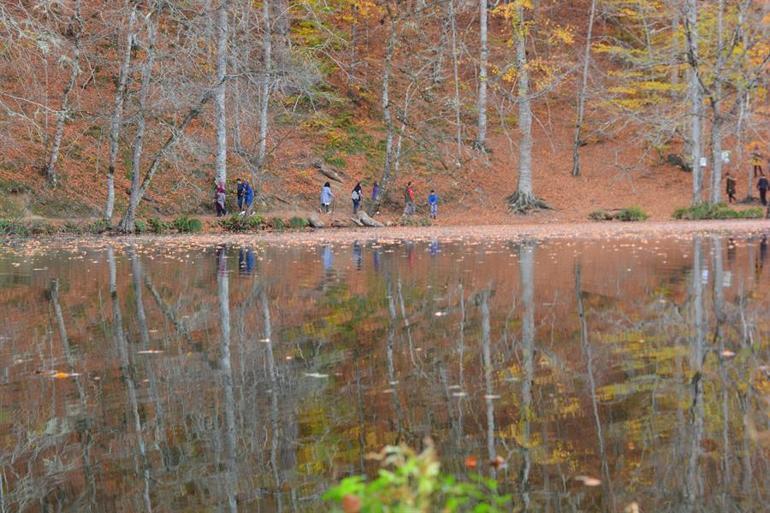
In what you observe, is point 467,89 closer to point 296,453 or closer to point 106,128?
point 106,128

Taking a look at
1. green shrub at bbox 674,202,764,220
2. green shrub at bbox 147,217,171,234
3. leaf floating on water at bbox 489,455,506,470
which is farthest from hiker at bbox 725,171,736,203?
leaf floating on water at bbox 489,455,506,470

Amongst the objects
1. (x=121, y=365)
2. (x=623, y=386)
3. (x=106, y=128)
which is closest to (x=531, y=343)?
(x=623, y=386)

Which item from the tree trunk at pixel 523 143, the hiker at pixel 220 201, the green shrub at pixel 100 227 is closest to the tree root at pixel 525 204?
the tree trunk at pixel 523 143

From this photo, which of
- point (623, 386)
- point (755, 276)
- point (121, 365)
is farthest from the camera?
point (755, 276)

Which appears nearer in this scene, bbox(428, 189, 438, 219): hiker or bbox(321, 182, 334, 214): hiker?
bbox(321, 182, 334, 214): hiker

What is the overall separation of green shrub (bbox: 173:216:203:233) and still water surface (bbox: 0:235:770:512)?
742 inches

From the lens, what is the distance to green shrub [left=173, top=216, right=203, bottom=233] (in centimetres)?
3384

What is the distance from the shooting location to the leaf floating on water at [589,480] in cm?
502

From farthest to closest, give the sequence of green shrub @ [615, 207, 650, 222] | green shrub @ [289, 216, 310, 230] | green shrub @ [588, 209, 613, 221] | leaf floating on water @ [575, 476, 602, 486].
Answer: green shrub @ [588, 209, 613, 221] → green shrub @ [615, 207, 650, 222] → green shrub @ [289, 216, 310, 230] → leaf floating on water @ [575, 476, 602, 486]

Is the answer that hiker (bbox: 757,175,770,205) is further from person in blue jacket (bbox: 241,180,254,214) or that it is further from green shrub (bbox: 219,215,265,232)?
green shrub (bbox: 219,215,265,232)

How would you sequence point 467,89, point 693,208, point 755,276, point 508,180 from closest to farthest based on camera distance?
point 755,276, point 693,208, point 508,180, point 467,89

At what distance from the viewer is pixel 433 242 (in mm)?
27078

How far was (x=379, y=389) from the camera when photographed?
24.2ft

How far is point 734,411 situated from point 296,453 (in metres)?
2.86
